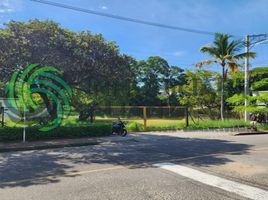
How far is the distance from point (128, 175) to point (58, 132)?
8.64 metres

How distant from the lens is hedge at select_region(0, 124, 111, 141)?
13297 millimetres

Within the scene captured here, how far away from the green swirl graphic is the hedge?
352 millimetres

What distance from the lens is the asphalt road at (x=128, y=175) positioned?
17.6ft

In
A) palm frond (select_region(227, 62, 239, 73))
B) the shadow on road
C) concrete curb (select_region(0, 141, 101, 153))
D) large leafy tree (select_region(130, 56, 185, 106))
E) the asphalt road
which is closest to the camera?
the asphalt road

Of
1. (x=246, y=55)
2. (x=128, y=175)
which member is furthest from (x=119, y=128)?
(x=246, y=55)

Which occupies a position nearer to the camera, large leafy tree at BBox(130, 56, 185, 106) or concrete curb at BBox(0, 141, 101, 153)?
concrete curb at BBox(0, 141, 101, 153)

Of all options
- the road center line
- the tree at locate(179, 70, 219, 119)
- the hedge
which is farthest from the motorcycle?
the tree at locate(179, 70, 219, 119)

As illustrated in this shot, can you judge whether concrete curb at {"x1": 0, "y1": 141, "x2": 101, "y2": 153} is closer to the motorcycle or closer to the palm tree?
the motorcycle

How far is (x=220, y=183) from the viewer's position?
607 cm

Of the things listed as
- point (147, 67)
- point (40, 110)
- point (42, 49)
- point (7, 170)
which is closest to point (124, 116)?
point (40, 110)

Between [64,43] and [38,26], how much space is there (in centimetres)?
146

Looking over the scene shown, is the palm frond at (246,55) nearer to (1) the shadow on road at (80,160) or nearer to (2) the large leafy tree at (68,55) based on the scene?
(2) the large leafy tree at (68,55)

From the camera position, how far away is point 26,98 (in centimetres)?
1767

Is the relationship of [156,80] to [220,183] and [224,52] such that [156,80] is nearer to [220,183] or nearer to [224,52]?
[224,52]
